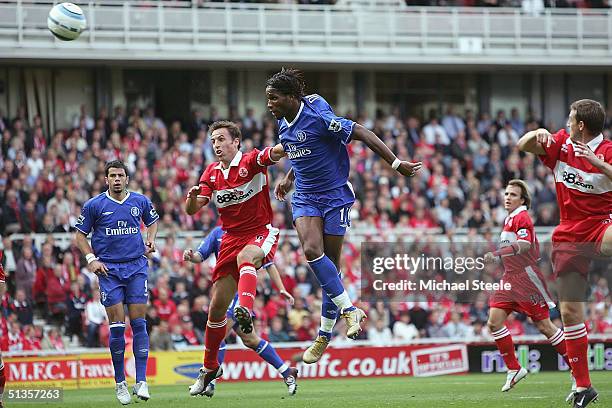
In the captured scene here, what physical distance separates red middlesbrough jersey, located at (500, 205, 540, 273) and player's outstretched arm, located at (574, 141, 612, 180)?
3.42 metres

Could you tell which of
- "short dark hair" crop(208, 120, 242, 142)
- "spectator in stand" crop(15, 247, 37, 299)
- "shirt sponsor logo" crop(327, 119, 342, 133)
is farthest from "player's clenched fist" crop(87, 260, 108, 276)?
"spectator in stand" crop(15, 247, 37, 299)

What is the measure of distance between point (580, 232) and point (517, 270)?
3648 mm

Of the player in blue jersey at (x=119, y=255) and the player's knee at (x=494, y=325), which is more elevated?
the player in blue jersey at (x=119, y=255)

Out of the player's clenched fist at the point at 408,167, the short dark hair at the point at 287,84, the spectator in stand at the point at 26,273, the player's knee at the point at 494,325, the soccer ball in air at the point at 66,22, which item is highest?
the soccer ball in air at the point at 66,22

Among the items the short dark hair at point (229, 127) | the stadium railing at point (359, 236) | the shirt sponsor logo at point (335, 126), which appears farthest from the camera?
the stadium railing at point (359, 236)

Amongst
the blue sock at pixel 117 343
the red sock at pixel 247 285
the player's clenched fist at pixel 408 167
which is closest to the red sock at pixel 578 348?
the player's clenched fist at pixel 408 167

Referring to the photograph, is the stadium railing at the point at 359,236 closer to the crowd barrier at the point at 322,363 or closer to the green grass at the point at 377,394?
the crowd barrier at the point at 322,363

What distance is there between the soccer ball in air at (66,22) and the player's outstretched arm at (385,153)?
846 cm

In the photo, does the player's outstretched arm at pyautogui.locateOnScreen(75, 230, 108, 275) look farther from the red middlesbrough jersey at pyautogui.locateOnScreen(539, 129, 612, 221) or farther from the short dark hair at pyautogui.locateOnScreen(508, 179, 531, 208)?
the red middlesbrough jersey at pyautogui.locateOnScreen(539, 129, 612, 221)

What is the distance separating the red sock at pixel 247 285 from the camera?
1144 cm

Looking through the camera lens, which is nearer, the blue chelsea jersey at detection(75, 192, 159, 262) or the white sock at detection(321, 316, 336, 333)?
the white sock at detection(321, 316, 336, 333)

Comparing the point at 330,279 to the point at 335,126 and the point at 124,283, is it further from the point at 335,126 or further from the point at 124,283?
the point at 124,283

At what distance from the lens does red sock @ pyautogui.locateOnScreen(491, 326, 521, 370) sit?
13789mm

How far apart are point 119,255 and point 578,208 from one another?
18.0 ft
